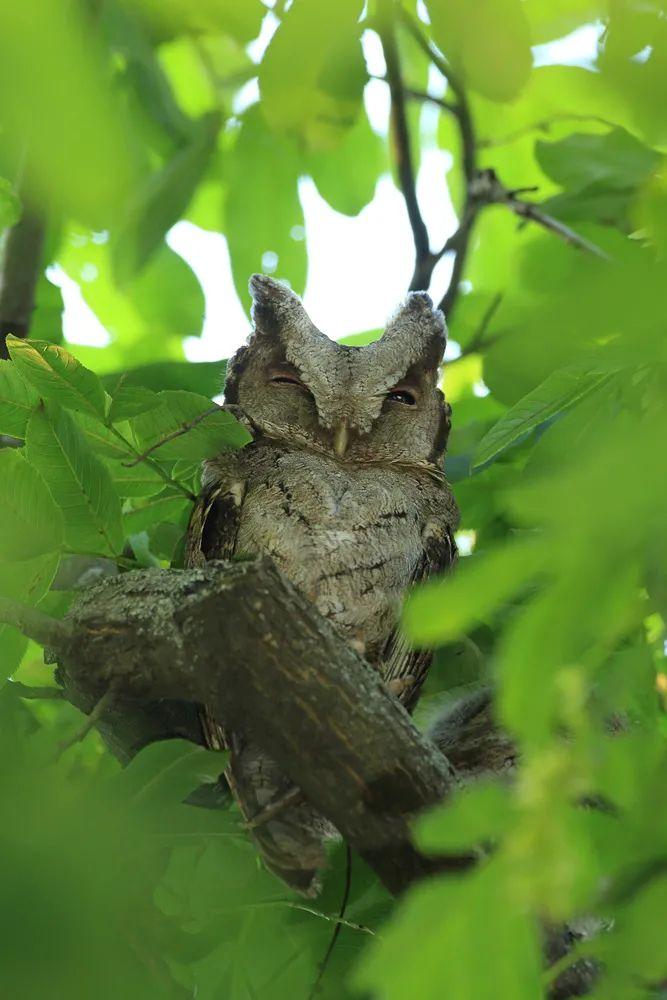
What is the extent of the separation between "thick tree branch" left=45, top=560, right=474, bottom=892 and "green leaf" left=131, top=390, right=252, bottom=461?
0.38 m

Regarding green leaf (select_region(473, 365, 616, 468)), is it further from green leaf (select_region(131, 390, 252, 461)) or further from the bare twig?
the bare twig

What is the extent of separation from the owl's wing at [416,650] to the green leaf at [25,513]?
90cm

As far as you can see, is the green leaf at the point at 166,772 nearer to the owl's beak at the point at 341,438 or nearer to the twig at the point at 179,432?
the twig at the point at 179,432

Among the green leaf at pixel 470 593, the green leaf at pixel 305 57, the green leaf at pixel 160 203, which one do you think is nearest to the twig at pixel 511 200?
the green leaf at pixel 305 57

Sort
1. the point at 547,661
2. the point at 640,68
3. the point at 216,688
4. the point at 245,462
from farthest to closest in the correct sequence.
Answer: the point at 245,462, the point at 216,688, the point at 640,68, the point at 547,661

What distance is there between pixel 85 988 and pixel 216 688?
645 millimetres

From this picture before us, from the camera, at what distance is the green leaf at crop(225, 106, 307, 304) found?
114 inches

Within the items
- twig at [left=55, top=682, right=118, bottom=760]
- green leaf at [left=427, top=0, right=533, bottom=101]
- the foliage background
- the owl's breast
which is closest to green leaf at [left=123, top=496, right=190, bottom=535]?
the foliage background

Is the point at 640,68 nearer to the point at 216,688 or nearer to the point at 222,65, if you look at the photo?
the point at 216,688

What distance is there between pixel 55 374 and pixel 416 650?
42.2 inches

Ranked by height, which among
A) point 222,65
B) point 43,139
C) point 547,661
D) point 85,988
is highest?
point 222,65

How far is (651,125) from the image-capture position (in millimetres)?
1062

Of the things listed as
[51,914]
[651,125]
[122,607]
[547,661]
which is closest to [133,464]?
[122,607]

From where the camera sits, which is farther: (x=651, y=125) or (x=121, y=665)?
(x=121, y=665)
